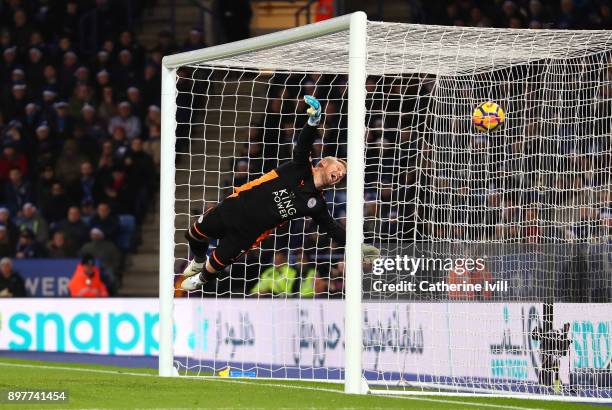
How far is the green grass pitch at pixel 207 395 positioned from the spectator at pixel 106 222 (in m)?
7.01

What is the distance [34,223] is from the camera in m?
19.2

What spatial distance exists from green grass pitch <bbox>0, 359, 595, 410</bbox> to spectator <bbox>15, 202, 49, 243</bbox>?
7653mm

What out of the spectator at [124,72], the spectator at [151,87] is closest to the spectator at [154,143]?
the spectator at [151,87]

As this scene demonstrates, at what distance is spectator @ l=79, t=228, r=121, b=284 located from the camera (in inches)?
715

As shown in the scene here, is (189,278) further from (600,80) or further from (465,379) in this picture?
(600,80)

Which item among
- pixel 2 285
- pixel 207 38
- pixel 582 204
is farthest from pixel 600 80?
pixel 207 38

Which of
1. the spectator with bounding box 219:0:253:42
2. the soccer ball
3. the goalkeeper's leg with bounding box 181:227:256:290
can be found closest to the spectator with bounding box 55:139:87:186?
the spectator with bounding box 219:0:253:42

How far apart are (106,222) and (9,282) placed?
171 cm

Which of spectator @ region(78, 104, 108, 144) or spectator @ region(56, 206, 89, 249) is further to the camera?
spectator @ region(78, 104, 108, 144)

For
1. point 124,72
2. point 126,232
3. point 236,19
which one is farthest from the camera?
point 236,19

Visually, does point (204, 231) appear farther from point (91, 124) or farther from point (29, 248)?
point (91, 124)

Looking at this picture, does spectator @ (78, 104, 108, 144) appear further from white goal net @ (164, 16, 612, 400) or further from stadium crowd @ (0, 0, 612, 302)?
white goal net @ (164, 16, 612, 400)

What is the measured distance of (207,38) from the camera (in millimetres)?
22062

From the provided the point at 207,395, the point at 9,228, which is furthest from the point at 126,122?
the point at 207,395
